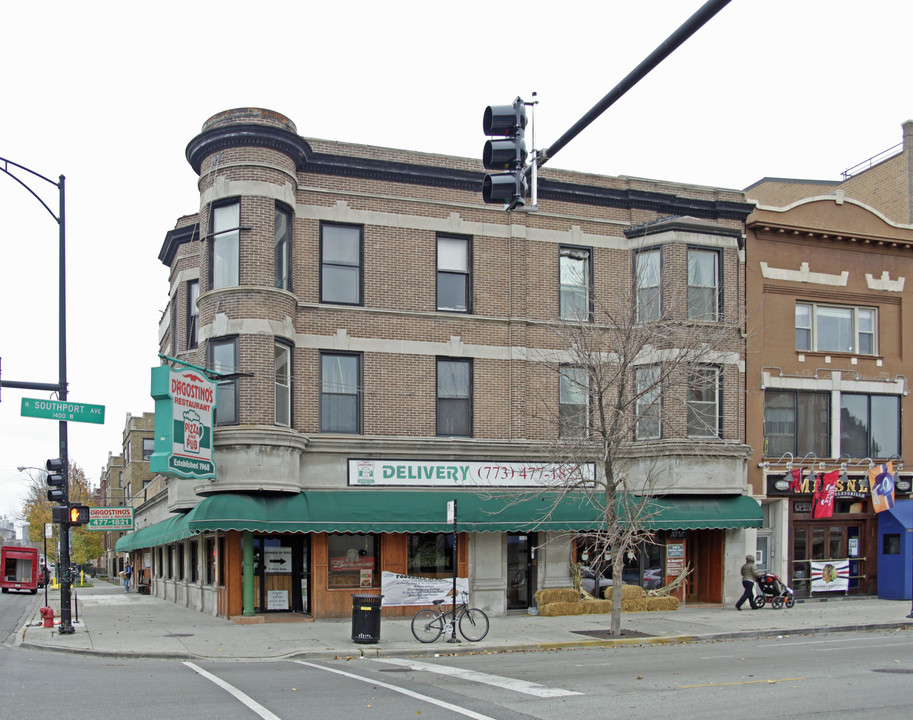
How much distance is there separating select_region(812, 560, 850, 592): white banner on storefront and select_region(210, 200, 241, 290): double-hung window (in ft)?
60.7

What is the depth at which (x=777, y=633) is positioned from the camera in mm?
20750

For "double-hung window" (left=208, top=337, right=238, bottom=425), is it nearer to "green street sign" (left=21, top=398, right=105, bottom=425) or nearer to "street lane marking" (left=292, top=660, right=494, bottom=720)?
"green street sign" (left=21, top=398, right=105, bottom=425)

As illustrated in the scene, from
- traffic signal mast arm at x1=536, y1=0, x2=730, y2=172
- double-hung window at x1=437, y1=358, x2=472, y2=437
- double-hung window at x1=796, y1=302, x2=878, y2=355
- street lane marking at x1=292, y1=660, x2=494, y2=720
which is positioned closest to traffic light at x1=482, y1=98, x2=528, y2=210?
traffic signal mast arm at x1=536, y1=0, x2=730, y2=172

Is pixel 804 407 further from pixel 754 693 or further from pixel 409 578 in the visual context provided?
pixel 754 693

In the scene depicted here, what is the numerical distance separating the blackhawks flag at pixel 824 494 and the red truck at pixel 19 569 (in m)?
42.2

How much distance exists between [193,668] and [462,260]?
13.2 metres

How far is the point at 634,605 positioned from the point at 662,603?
89 centimetres

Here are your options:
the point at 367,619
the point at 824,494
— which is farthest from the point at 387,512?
the point at 824,494

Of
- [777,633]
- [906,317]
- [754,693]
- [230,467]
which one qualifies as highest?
[906,317]

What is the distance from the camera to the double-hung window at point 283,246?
905 inches

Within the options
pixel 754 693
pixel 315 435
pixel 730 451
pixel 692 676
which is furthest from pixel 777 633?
pixel 315 435

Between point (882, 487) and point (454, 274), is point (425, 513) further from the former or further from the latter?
point (882, 487)

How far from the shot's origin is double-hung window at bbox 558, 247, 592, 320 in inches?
1007

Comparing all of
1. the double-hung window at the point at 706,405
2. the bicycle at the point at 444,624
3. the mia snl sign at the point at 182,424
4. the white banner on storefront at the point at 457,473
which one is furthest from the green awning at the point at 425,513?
the bicycle at the point at 444,624
